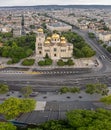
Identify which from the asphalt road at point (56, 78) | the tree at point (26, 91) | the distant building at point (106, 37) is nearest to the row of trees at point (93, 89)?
the asphalt road at point (56, 78)

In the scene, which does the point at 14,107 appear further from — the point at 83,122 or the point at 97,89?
the point at 97,89

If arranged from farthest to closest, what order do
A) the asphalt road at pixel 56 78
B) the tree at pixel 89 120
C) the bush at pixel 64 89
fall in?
the asphalt road at pixel 56 78 < the bush at pixel 64 89 < the tree at pixel 89 120

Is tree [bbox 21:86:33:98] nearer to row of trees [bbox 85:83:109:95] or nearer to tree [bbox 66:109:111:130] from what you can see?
row of trees [bbox 85:83:109:95]

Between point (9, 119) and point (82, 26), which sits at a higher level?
point (82, 26)

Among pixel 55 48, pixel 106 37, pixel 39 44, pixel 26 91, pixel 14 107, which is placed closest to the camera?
pixel 14 107

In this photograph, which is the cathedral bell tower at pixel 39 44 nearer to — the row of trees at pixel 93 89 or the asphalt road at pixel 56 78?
the asphalt road at pixel 56 78

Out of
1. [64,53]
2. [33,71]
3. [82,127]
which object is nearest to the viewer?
[82,127]

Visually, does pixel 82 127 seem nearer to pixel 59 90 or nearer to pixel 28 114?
pixel 28 114

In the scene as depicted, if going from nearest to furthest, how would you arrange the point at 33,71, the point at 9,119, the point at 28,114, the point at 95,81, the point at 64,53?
the point at 9,119 → the point at 28,114 → the point at 95,81 → the point at 33,71 → the point at 64,53

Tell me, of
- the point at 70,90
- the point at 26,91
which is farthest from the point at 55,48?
the point at 26,91

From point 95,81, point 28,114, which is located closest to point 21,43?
point 95,81

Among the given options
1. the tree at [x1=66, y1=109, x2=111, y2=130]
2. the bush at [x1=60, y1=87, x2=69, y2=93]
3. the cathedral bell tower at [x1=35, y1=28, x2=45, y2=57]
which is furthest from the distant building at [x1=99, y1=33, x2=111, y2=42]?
the tree at [x1=66, y1=109, x2=111, y2=130]
